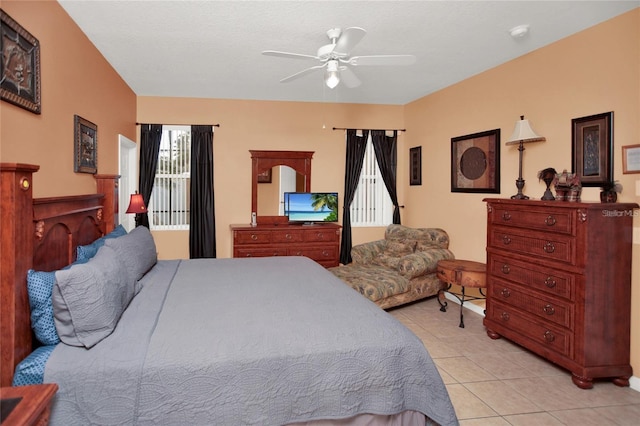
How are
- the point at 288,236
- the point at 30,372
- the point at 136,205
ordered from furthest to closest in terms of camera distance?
the point at 288,236 < the point at 136,205 < the point at 30,372

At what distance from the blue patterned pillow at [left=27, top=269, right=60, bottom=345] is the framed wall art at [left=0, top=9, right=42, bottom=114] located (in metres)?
0.97

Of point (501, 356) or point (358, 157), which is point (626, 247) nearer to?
point (501, 356)

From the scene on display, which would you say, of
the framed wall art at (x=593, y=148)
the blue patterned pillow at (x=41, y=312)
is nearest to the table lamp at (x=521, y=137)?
the framed wall art at (x=593, y=148)

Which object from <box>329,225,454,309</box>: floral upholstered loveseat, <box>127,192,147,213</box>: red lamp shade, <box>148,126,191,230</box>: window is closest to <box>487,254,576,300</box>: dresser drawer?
<box>329,225,454,309</box>: floral upholstered loveseat

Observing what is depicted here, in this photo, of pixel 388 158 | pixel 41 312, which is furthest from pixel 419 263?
pixel 41 312

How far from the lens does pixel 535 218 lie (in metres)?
3.18

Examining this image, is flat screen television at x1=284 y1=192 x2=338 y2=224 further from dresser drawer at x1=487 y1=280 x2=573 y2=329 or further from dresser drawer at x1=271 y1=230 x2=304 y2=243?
dresser drawer at x1=487 y1=280 x2=573 y2=329

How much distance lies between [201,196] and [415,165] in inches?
124

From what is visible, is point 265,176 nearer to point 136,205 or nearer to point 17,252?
point 136,205

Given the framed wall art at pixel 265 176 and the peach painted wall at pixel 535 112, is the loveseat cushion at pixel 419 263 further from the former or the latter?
the framed wall art at pixel 265 176

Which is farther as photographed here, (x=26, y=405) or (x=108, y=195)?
(x=108, y=195)

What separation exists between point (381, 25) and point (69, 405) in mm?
3126

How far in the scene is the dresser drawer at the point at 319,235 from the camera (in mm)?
5445

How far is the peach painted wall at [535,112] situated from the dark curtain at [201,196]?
9.91 feet
